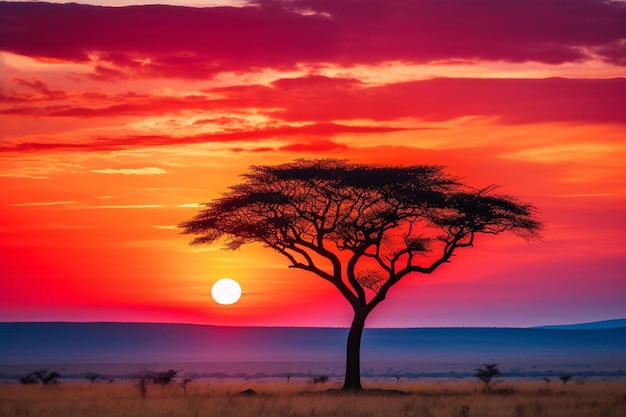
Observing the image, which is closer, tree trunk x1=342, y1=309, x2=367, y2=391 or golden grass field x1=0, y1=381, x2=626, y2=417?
golden grass field x1=0, y1=381, x2=626, y2=417

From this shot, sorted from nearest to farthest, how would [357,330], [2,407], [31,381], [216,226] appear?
[2,407] < [357,330] < [216,226] < [31,381]

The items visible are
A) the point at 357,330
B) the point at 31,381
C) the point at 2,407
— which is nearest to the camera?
the point at 2,407

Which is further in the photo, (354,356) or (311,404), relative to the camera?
(354,356)

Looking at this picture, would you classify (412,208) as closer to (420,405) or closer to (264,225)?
(264,225)

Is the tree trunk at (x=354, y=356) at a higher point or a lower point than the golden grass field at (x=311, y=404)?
higher

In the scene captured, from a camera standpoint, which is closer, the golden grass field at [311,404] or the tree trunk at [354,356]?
the golden grass field at [311,404]

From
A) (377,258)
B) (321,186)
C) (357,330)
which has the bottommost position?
(357,330)

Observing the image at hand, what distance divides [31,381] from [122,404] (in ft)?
88.1

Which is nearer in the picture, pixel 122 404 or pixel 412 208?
pixel 122 404

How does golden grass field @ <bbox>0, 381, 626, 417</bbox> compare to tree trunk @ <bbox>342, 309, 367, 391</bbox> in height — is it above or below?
below

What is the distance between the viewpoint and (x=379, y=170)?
49.9 m

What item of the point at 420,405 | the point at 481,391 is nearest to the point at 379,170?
the point at 481,391

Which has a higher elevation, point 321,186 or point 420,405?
point 321,186

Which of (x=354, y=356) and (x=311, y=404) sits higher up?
(x=354, y=356)
